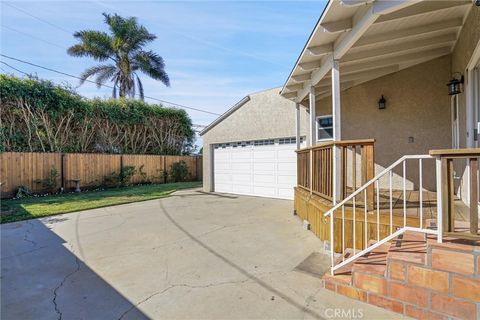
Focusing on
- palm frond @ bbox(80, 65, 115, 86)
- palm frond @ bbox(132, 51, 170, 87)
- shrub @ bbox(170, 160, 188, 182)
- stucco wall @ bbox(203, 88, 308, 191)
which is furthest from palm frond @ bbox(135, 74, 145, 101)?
stucco wall @ bbox(203, 88, 308, 191)

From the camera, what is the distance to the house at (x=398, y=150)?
2.36 meters

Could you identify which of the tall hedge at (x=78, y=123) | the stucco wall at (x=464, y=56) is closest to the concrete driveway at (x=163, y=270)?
the stucco wall at (x=464, y=56)

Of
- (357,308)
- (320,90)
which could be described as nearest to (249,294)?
(357,308)

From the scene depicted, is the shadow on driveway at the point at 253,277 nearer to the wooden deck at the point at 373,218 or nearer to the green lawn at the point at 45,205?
the wooden deck at the point at 373,218

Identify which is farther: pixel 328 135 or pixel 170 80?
pixel 170 80

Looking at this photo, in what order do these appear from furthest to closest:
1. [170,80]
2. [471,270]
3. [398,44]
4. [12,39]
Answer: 1. [170,80]
2. [12,39]
3. [398,44]
4. [471,270]

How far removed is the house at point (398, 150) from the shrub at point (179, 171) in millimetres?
10300

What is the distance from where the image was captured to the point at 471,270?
2.19m

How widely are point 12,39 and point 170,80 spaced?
8.38m

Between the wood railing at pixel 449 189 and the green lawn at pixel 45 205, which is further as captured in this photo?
the green lawn at pixel 45 205

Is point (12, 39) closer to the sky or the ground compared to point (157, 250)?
closer to the sky

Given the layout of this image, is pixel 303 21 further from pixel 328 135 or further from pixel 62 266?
pixel 62 266

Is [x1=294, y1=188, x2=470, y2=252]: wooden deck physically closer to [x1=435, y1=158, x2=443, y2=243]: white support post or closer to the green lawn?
[x1=435, y1=158, x2=443, y2=243]: white support post

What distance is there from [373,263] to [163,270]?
8.70ft
